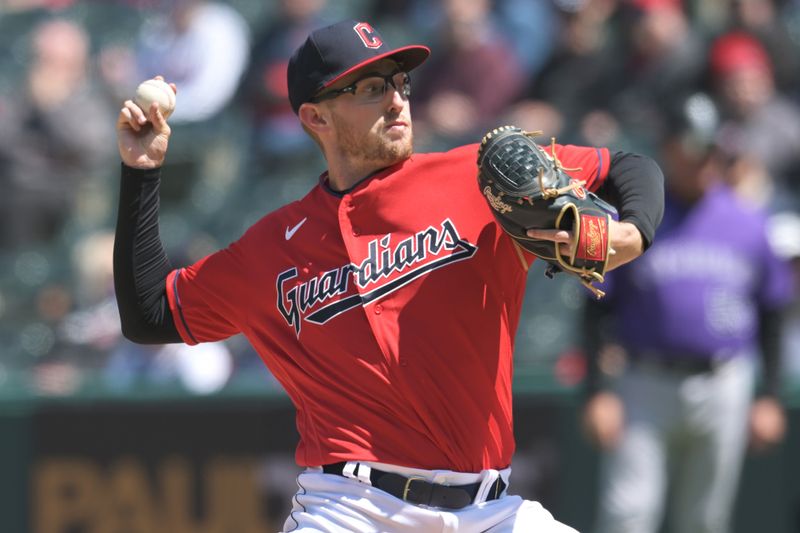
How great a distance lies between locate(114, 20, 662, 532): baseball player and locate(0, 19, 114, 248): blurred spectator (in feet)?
18.0

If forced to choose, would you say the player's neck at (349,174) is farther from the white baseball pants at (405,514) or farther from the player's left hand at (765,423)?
the player's left hand at (765,423)

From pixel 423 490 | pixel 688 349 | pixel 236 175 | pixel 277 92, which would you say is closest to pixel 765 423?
pixel 688 349

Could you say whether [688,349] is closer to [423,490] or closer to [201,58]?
[423,490]

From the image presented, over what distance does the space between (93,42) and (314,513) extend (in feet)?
24.7

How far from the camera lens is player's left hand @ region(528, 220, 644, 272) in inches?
124

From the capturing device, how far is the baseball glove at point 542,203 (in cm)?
312

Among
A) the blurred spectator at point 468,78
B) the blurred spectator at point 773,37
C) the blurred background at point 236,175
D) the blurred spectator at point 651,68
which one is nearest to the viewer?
the blurred background at point 236,175

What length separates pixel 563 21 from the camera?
882cm

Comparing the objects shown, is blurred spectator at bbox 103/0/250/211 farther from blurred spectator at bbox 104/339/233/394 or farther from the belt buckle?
the belt buckle

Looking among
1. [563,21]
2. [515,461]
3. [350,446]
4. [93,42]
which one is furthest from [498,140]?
[93,42]

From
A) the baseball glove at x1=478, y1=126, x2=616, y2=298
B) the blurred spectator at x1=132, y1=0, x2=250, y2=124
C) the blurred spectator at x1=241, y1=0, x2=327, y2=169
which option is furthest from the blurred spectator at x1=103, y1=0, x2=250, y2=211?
the baseball glove at x1=478, y1=126, x2=616, y2=298

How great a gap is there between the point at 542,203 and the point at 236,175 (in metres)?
6.28

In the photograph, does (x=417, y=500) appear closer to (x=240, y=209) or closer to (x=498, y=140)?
(x=498, y=140)

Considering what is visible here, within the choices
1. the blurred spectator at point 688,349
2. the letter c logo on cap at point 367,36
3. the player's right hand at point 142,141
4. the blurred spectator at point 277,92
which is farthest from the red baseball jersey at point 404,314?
the blurred spectator at point 277,92
